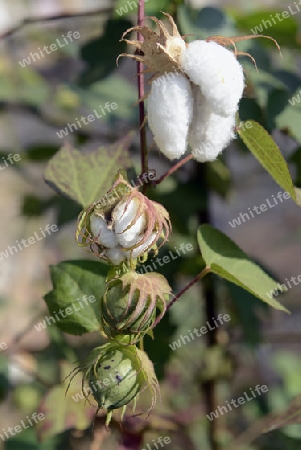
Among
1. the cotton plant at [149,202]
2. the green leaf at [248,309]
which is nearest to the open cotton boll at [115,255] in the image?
the cotton plant at [149,202]

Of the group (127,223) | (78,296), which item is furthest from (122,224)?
(78,296)

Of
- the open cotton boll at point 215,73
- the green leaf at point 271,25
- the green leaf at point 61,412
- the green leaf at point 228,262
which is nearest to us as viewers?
the open cotton boll at point 215,73

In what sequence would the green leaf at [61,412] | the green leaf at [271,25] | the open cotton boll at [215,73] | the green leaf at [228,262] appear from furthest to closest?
the green leaf at [271,25] < the green leaf at [61,412] < the green leaf at [228,262] < the open cotton boll at [215,73]

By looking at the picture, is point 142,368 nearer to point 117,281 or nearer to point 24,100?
point 117,281

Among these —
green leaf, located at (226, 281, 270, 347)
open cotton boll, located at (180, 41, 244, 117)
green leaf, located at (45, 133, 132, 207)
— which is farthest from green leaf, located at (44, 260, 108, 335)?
green leaf, located at (226, 281, 270, 347)

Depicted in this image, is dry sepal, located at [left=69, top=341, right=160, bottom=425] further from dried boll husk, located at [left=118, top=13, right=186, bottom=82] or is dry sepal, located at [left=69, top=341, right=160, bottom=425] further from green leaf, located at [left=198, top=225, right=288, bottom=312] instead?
dried boll husk, located at [left=118, top=13, right=186, bottom=82]

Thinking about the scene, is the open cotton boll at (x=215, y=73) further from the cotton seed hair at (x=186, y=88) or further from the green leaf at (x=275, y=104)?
the green leaf at (x=275, y=104)

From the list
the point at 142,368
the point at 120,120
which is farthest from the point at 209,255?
the point at 120,120
